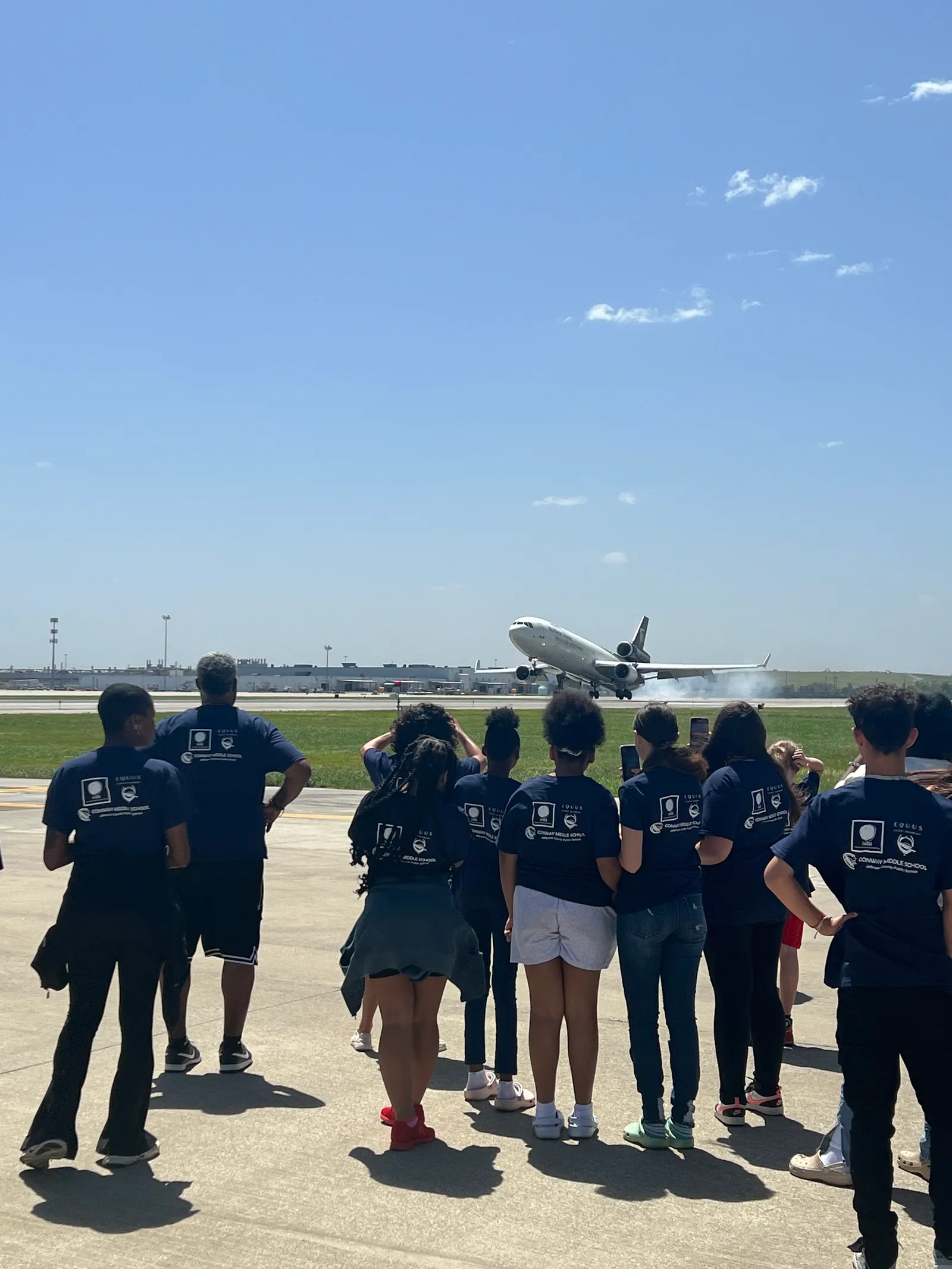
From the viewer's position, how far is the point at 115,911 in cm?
564

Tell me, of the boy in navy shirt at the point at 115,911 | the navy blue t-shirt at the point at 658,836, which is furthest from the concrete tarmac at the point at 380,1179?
the navy blue t-shirt at the point at 658,836

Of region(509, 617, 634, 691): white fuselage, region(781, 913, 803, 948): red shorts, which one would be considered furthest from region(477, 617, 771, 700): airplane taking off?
region(781, 913, 803, 948): red shorts

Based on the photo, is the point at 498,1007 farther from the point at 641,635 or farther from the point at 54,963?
the point at 641,635

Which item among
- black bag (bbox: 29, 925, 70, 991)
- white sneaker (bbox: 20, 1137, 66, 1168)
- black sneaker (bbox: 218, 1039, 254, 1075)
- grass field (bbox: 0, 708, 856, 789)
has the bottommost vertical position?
grass field (bbox: 0, 708, 856, 789)

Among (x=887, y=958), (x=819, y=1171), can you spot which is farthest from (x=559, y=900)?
(x=887, y=958)

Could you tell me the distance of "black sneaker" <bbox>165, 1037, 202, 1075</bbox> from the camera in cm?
705

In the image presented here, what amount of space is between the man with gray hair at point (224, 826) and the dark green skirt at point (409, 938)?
4.53 feet

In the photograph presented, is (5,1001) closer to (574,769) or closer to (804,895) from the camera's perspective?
(574,769)

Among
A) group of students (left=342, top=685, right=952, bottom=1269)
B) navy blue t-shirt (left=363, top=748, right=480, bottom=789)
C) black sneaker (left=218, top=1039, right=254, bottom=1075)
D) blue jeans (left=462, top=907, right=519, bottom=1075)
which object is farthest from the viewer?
black sneaker (left=218, top=1039, right=254, bottom=1075)

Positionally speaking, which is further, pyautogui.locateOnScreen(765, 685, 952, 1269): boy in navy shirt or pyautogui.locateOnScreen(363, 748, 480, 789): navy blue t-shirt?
pyautogui.locateOnScreen(363, 748, 480, 789): navy blue t-shirt

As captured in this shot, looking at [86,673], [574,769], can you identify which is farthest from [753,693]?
[574,769]

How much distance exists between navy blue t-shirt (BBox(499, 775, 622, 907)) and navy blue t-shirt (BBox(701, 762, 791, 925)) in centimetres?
64

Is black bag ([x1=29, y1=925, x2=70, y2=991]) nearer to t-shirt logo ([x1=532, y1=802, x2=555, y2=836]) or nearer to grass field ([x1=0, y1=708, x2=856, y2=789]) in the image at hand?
t-shirt logo ([x1=532, y1=802, x2=555, y2=836])

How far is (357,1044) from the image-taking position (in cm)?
742
